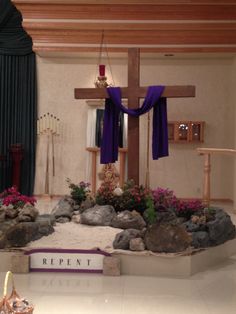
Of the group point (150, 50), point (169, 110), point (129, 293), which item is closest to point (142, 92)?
point (129, 293)

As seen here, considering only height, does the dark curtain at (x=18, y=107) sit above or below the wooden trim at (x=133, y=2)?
below

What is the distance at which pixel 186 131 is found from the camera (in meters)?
10.2

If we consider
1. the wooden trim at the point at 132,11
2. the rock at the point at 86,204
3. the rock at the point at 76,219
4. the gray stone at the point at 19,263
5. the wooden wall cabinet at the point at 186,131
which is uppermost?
the wooden trim at the point at 132,11

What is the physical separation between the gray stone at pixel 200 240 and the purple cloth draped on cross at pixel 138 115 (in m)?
1.66

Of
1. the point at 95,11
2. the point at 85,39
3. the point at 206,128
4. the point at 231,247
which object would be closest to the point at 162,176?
the point at 206,128

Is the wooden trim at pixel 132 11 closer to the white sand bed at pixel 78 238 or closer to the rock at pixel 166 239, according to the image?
the white sand bed at pixel 78 238

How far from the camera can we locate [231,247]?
5469 mm

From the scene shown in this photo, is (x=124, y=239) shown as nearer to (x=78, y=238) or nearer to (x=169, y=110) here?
(x=78, y=238)

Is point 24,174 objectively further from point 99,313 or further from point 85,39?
point 99,313

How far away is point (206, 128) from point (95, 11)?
3945 millimetres

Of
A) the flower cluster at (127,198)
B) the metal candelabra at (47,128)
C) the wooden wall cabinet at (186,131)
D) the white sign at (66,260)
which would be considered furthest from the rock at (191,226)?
the metal candelabra at (47,128)

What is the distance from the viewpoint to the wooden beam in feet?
20.4

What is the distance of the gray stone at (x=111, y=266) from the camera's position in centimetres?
459

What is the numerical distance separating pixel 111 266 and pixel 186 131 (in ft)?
19.8
